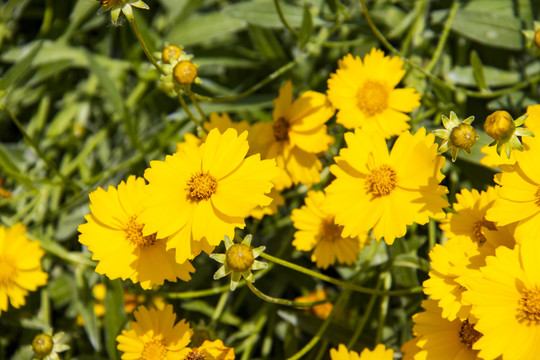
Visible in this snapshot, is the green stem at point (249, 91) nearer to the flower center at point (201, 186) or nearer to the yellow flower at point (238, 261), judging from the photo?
the flower center at point (201, 186)

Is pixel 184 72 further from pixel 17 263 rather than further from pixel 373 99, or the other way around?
pixel 17 263

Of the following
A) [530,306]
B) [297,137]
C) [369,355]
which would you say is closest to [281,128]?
[297,137]

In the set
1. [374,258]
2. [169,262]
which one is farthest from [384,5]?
[169,262]

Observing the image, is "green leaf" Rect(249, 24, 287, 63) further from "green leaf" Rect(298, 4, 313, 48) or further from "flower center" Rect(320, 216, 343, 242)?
"flower center" Rect(320, 216, 343, 242)

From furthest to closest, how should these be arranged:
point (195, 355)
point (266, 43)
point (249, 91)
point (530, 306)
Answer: point (266, 43), point (249, 91), point (195, 355), point (530, 306)

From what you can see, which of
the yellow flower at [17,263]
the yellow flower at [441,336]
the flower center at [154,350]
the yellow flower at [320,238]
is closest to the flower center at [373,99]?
the yellow flower at [320,238]

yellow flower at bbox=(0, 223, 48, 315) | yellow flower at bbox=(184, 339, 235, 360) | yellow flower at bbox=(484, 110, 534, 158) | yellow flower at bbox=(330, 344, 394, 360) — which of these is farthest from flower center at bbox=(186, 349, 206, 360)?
yellow flower at bbox=(484, 110, 534, 158)
